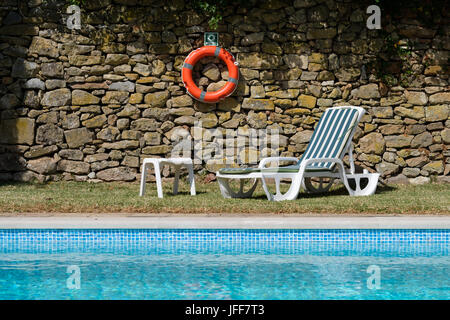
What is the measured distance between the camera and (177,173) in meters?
6.00

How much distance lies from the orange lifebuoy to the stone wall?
14 centimetres

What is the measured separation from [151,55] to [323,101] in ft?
6.78

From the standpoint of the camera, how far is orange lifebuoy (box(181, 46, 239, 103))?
694 centimetres

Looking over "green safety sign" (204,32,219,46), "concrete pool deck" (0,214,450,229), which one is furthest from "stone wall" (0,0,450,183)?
"concrete pool deck" (0,214,450,229)

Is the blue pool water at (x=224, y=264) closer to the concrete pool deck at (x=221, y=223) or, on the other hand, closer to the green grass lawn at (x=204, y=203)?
the concrete pool deck at (x=221, y=223)

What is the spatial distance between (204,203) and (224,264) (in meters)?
1.60

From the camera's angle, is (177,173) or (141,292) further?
(177,173)

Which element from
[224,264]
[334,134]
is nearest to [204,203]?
[224,264]

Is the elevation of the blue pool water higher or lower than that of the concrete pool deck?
lower

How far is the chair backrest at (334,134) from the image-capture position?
5.90 metres

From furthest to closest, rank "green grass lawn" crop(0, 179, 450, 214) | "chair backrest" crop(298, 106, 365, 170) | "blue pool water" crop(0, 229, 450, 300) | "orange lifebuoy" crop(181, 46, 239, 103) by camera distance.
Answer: "orange lifebuoy" crop(181, 46, 239, 103) < "chair backrest" crop(298, 106, 365, 170) < "green grass lawn" crop(0, 179, 450, 214) < "blue pool water" crop(0, 229, 450, 300)

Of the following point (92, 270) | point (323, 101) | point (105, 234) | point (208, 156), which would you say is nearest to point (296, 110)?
point (323, 101)

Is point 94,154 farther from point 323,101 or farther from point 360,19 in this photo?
point 360,19

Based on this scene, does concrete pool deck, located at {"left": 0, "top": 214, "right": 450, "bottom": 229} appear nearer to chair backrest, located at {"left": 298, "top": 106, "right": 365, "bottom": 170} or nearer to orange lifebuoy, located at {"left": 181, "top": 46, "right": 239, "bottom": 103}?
chair backrest, located at {"left": 298, "top": 106, "right": 365, "bottom": 170}
